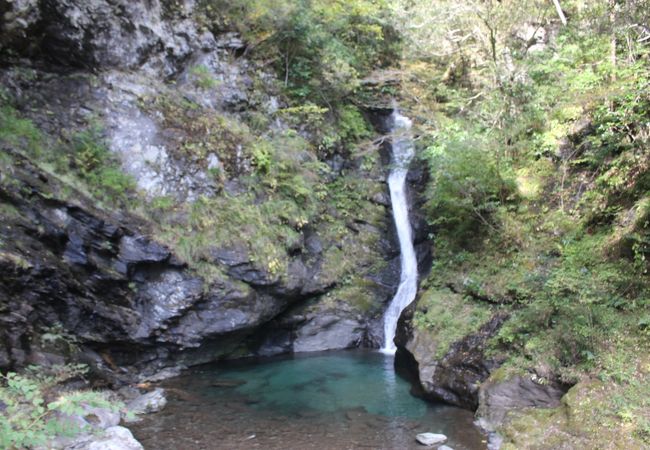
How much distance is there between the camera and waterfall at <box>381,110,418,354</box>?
13055 millimetres

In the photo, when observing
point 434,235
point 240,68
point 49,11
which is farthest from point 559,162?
point 49,11

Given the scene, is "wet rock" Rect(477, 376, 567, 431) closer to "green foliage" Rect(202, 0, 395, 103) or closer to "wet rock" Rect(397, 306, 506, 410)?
"wet rock" Rect(397, 306, 506, 410)

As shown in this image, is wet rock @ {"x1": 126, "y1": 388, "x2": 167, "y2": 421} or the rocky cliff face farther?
the rocky cliff face

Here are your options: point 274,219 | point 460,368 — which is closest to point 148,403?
point 274,219

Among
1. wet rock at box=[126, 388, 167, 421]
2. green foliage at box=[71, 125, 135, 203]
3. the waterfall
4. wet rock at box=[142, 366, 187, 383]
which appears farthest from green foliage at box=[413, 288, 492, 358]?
green foliage at box=[71, 125, 135, 203]

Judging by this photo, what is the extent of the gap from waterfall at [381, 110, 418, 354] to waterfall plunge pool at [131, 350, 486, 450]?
6.64ft

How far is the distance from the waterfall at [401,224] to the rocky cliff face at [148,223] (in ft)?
1.31

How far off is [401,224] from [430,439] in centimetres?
865

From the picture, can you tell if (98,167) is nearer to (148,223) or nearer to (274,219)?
(148,223)

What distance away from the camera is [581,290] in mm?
7469

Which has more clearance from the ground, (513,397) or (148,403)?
(513,397)

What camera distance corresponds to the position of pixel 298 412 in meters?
8.24

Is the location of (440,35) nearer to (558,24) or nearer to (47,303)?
(558,24)

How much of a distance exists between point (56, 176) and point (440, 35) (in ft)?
41.9
